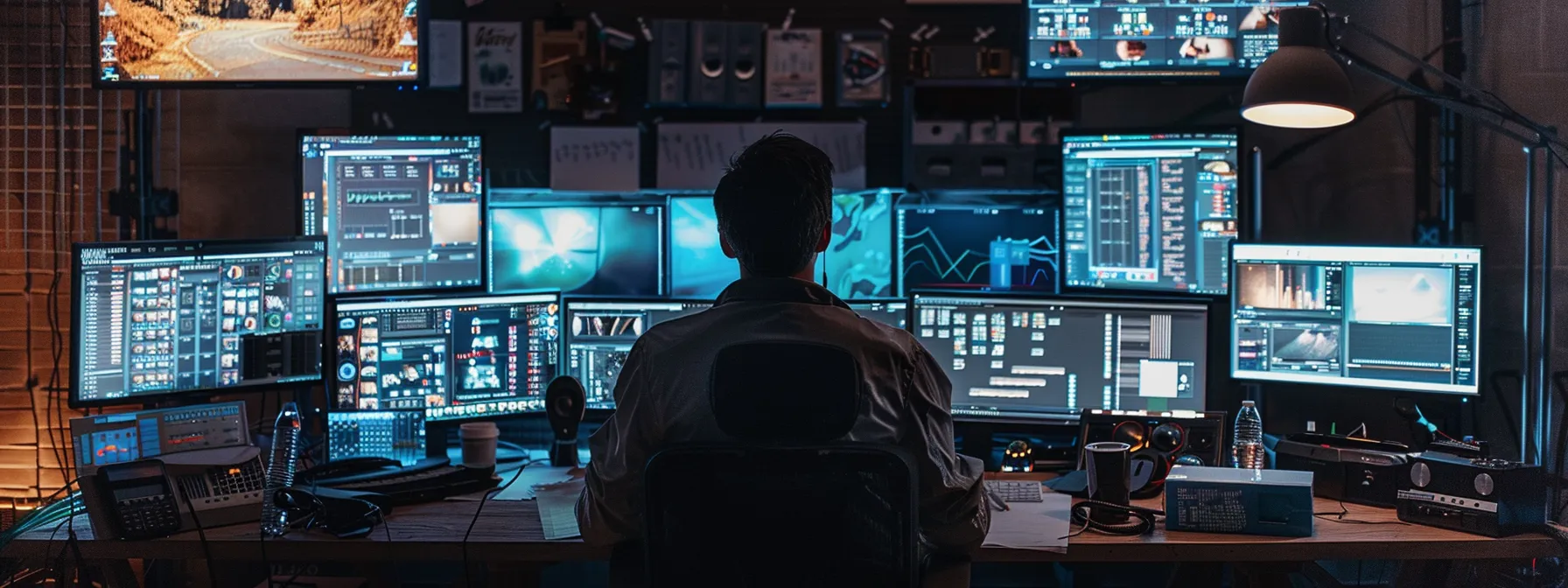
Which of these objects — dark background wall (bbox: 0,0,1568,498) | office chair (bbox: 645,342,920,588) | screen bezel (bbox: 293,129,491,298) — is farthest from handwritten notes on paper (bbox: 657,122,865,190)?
office chair (bbox: 645,342,920,588)

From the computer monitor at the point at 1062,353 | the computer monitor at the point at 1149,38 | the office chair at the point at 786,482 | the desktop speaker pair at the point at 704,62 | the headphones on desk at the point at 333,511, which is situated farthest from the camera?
the desktop speaker pair at the point at 704,62

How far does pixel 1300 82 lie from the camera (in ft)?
8.03

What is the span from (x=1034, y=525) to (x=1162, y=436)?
54 centimetres

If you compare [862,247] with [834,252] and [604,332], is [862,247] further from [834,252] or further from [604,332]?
[604,332]

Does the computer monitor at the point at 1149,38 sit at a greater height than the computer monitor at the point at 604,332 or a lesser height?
greater

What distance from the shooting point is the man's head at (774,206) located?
159 cm

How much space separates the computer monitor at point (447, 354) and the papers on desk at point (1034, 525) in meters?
1.26

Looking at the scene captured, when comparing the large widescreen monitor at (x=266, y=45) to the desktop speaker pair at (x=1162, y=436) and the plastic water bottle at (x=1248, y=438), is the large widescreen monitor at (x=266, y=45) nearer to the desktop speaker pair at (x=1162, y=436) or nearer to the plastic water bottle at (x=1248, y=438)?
the desktop speaker pair at (x=1162, y=436)

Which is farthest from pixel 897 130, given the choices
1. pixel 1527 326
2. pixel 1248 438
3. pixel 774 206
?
pixel 774 206

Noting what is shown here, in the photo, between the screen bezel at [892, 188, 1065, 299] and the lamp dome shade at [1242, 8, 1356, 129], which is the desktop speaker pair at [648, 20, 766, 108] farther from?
the lamp dome shade at [1242, 8, 1356, 129]

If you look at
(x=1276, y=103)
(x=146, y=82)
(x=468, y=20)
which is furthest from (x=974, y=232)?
(x=146, y=82)

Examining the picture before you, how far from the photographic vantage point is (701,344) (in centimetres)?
155

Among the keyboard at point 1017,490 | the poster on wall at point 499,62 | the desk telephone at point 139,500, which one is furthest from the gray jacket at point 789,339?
the poster on wall at point 499,62

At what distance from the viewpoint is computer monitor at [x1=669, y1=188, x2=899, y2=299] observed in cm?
329
